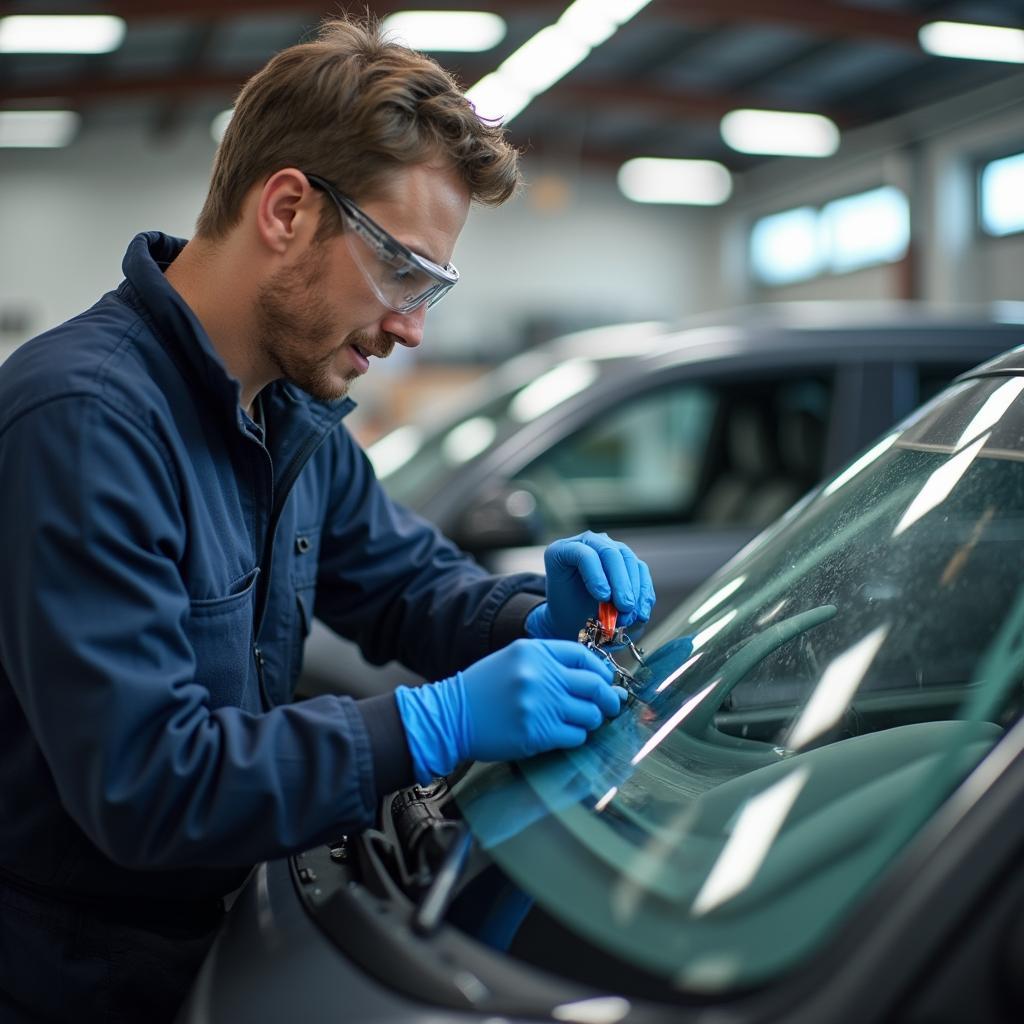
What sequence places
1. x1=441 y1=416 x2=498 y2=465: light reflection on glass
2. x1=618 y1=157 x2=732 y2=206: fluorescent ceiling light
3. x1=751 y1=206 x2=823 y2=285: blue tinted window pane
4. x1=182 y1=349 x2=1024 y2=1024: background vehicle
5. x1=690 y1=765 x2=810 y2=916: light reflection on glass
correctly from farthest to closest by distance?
1. x1=618 y1=157 x2=732 y2=206: fluorescent ceiling light
2. x1=751 y1=206 x2=823 y2=285: blue tinted window pane
3. x1=441 y1=416 x2=498 y2=465: light reflection on glass
4. x1=690 y1=765 x2=810 y2=916: light reflection on glass
5. x1=182 y1=349 x2=1024 y2=1024: background vehicle

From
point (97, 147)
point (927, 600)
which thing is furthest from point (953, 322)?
point (97, 147)

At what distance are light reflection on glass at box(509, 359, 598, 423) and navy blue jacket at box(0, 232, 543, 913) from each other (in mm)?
1692

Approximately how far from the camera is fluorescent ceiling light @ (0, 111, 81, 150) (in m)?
11.9

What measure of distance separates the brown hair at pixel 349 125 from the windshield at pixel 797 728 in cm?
71

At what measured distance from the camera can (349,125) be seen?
1.42 metres

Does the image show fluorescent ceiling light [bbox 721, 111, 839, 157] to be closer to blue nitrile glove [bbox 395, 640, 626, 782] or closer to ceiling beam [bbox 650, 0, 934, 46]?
ceiling beam [bbox 650, 0, 934, 46]

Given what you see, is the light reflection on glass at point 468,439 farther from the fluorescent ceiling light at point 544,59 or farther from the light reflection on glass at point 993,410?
the fluorescent ceiling light at point 544,59

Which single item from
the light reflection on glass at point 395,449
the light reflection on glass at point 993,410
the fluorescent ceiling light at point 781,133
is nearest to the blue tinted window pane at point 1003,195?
the fluorescent ceiling light at point 781,133

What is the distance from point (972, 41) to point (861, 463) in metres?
9.56

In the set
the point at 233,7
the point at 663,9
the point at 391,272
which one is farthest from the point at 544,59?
the point at 391,272

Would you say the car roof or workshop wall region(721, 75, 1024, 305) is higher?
workshop wall region(721, 75, 1024, 305)

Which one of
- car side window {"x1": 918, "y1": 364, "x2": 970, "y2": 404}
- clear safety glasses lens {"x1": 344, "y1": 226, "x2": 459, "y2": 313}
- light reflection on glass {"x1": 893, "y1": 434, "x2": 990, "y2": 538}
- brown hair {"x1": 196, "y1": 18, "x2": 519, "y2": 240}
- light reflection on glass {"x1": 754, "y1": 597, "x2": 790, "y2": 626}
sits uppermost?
brown hair {"x1": 196, "y1": 18, "x2": 519, "y2": 240}

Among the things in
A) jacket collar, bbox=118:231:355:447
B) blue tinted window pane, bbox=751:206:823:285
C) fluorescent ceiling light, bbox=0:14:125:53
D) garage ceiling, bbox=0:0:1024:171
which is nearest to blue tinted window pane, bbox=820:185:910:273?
blue tinted window pane, bbox=751:206:823:285

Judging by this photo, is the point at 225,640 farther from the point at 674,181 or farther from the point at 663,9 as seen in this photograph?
the point at 674,181
